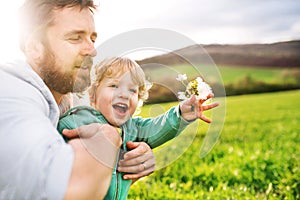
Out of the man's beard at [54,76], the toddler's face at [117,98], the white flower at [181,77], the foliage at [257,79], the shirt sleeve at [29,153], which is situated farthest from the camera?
the foliage at [257,79]

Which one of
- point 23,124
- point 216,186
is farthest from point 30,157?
point 216,186

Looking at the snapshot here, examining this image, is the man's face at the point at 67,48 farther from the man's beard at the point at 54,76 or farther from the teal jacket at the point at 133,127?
the teal jacket at the point at 133,127

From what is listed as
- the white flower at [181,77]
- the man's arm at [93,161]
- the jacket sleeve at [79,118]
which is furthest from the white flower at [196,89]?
the man's arm at [93,161]

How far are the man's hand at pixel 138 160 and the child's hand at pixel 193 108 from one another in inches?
10.7

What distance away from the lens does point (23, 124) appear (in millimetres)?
1755

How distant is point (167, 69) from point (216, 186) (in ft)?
8.02

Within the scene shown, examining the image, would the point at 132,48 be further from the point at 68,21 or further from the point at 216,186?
the point at 216,186

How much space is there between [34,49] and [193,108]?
29.3 inches

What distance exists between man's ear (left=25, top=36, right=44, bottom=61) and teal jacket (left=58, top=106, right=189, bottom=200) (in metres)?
0.28

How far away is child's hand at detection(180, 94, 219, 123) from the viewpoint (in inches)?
91.3

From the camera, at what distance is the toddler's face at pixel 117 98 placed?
6.86ft

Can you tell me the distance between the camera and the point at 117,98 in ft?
6.87

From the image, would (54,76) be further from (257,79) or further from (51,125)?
(257,79)

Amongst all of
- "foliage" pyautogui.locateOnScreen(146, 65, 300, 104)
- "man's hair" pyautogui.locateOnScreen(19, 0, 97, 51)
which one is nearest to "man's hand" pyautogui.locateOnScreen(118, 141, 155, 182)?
"man's hair" pyautogui.locateOnScreen(19, 0, 97, 51)
